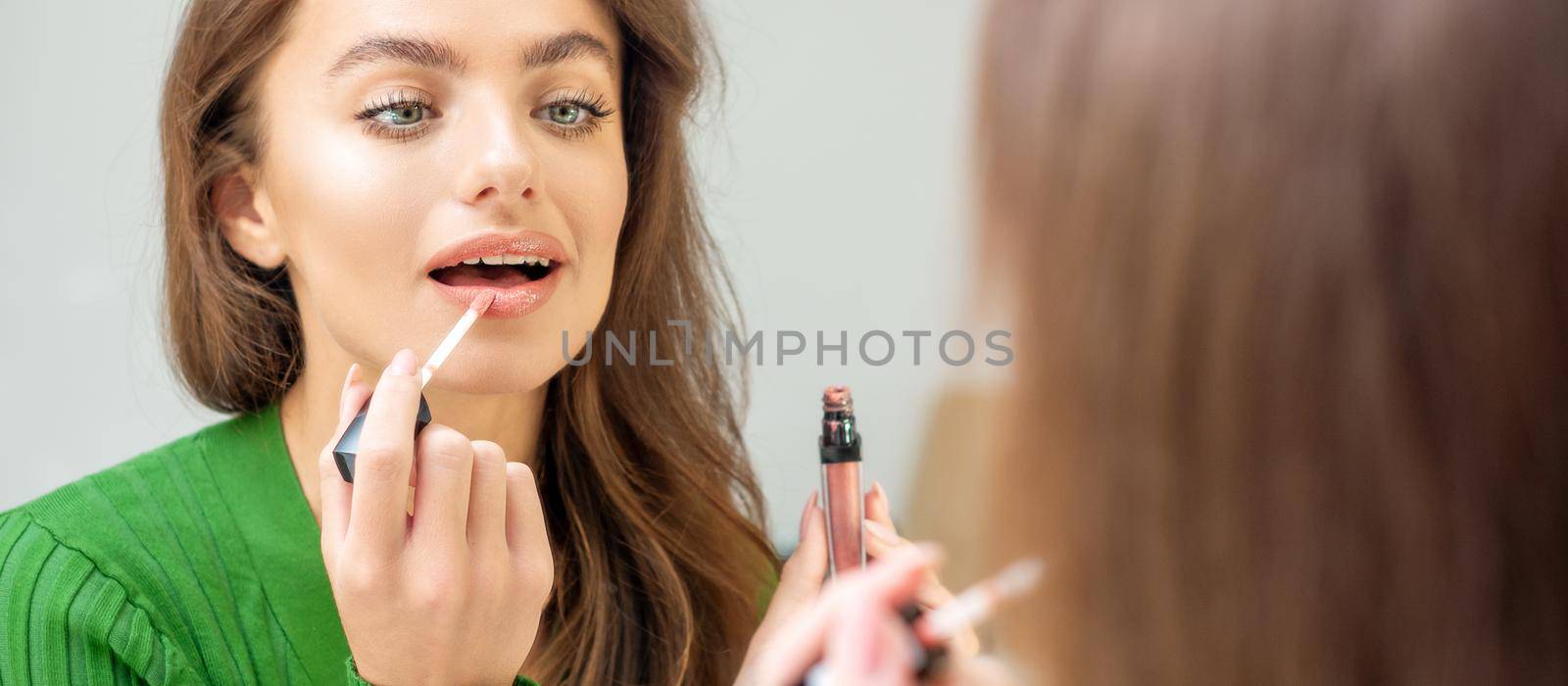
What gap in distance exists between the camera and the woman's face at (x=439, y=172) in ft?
2.41

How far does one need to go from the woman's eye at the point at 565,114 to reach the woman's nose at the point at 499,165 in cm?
4

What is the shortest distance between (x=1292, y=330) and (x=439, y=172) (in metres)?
Result: 0.51

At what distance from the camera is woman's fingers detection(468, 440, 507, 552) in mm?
655

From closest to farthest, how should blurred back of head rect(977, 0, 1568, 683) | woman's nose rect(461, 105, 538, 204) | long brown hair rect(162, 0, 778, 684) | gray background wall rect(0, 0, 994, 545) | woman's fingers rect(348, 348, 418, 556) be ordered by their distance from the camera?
blurred back of head rect(977, 0, 1568, 683) < woman's fingers rect(348, 348, 418, 556) < woman's nose rect(461, 105, 538, 204) < long brown hair rect(162, 0, 778, 684) < gray background wall rect(0, 0, 994, 545)

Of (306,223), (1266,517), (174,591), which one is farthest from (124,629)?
(1266,517)

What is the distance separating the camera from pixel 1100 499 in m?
0.43

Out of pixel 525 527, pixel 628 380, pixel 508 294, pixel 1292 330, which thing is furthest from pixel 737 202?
pixel 1292 330

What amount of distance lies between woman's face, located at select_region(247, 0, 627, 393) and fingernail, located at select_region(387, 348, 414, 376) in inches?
3.4

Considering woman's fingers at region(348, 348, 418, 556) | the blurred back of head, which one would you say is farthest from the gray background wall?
the blurred back of head

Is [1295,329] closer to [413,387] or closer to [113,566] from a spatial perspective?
[413,387]

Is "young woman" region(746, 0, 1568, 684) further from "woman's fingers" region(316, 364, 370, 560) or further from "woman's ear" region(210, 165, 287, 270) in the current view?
"woman's ear" region(210, 165, 287, 270)

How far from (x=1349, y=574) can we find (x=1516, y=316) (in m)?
0.10

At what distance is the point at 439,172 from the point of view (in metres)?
0.74

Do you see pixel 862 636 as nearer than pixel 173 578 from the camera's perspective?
Yes
